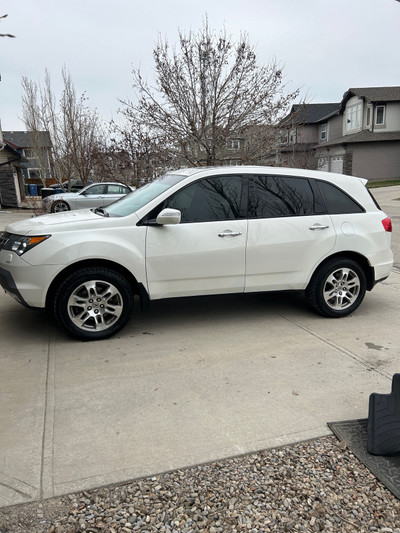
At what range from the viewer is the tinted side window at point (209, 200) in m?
4.51

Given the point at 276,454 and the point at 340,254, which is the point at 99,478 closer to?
the point at 276,454

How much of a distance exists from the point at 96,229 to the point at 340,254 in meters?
2.83

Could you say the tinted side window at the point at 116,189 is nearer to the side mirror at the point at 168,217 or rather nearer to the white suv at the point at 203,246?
the white suv at the point at 203,246

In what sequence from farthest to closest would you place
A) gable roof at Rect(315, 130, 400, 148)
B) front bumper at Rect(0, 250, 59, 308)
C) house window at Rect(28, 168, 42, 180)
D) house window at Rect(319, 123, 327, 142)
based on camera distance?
house window at Rect(319, 123, 327, 142) → gable roof at Rect(315, 130, 400, 148) → house window at Rect(28, 168, 42, 180) → front bumper at Rect(0, 250, 59, 308)

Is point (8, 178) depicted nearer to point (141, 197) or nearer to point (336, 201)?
point (141, 197)

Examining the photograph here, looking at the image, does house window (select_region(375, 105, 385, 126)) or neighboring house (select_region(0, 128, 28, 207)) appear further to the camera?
house window (select_region(375, 105, 385, 126))

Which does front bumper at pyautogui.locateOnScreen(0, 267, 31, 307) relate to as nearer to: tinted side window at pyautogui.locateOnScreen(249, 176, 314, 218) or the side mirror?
the side mirror

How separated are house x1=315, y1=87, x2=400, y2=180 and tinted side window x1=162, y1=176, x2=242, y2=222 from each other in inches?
1213

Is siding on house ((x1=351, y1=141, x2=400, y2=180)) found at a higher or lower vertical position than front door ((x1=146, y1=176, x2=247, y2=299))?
higher

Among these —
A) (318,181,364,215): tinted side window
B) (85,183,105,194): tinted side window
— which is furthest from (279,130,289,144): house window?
(85,183,105,194): tinted side window

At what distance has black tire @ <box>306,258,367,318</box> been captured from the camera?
496 centimetres

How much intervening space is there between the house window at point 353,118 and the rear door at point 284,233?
3372cm

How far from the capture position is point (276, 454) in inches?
104

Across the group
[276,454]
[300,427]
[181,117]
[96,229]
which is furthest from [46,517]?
[181,117]
